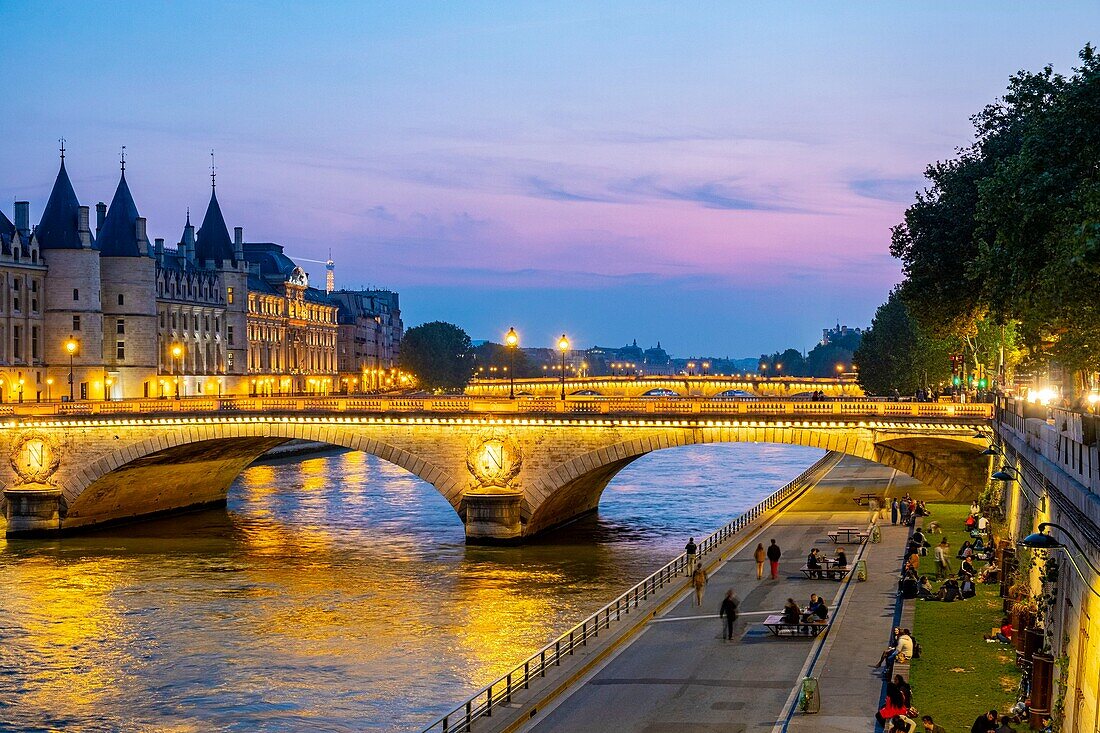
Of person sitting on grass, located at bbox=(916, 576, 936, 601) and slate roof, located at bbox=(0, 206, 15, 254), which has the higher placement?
slate roof, located at bbox=(0, 206, 15, 254)

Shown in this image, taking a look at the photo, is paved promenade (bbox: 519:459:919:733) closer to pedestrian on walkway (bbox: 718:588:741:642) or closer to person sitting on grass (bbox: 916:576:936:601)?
pedestrian on walkway (bbox: 718:588:741:642)

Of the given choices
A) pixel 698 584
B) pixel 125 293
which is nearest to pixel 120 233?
pixel 125 293

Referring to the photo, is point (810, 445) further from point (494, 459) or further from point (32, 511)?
point (32, 511)

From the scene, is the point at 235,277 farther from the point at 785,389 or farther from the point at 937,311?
the point at 937,311

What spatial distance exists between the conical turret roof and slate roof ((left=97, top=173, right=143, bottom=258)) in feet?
19.9

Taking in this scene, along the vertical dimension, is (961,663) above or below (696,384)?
below

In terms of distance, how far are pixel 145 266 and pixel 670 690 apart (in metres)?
93.0

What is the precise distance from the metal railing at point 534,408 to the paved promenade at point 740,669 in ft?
36.0

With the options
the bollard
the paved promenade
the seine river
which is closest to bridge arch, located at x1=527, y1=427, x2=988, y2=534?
the seine river

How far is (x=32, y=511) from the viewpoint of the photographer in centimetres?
7312

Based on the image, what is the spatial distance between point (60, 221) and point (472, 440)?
182 ft

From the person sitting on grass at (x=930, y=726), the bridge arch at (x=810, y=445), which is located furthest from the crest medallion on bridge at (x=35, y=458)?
the person sitting on grass at (x=930, y=726)

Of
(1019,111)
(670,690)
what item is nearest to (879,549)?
(1019,111)

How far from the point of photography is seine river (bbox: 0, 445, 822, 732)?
38.7 m
